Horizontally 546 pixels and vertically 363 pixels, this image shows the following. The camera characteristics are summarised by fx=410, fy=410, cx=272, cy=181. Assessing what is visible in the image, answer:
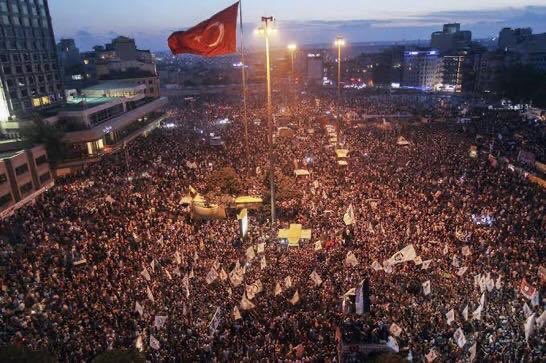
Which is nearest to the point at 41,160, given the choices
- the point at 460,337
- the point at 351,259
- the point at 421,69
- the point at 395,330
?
the point at 351,259

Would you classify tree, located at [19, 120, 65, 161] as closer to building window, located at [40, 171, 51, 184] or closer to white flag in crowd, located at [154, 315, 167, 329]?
building window, located at [40, 171, 51, 184]

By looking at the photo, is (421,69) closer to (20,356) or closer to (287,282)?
(287,282)

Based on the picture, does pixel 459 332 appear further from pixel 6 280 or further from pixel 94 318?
pixel 6 280

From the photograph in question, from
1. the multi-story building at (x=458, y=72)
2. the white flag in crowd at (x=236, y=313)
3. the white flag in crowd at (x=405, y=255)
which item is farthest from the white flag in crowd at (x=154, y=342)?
the multi-story building at (x=458, y=72)

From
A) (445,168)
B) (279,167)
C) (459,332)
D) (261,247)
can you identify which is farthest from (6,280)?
(445,168)

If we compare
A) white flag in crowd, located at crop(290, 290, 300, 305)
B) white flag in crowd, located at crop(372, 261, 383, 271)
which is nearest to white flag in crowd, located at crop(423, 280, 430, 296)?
white flag in crowd, located at crop(372, 261, 383, 271)
